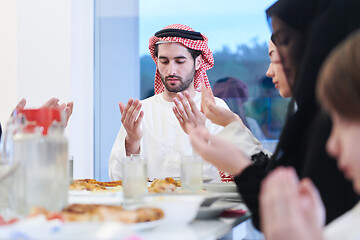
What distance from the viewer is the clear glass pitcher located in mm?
1155

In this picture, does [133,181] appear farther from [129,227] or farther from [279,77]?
[279,77]

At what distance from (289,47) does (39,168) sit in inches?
31.0

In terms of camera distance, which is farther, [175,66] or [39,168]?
[175,66]

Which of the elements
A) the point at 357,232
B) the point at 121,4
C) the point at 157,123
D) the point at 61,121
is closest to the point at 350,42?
the point at 357,232

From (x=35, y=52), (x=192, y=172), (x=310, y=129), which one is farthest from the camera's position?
(x=35, y=52)

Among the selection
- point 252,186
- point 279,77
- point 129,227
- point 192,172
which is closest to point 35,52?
point 279,77

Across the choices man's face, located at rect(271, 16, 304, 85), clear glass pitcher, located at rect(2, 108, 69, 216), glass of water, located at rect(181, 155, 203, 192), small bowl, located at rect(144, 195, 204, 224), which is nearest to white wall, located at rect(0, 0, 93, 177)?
glass of water, located at rect(181, 155, 203, 192)

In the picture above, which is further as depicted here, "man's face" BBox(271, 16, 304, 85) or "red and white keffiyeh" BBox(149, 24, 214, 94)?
"red and white keffiyeh" BBox(149, 24, 214, 94)

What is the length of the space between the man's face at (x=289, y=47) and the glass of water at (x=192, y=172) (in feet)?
1.43

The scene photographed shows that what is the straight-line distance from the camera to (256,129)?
454 centimetres

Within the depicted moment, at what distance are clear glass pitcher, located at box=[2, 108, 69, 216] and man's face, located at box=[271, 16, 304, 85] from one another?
27.2 inches

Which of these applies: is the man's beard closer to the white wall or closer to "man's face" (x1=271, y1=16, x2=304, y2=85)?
the white wall

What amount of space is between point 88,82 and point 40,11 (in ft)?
2.46

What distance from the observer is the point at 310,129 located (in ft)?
4.20
